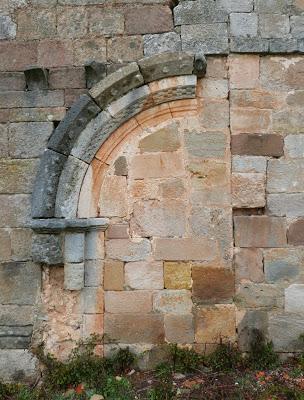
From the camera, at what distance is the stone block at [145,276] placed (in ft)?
12.8

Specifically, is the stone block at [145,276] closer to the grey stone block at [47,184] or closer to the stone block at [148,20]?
the grey stone block at [47,184]

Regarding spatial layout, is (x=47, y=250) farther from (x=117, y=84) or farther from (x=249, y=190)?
(x=249, y=190)

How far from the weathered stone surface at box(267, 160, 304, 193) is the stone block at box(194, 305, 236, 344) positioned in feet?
4.13

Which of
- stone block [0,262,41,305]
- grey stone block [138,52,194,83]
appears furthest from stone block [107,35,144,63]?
stone block [0,262,41,305]

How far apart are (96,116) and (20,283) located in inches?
69.0

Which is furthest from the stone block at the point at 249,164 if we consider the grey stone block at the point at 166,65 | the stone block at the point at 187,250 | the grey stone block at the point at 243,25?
the grey stone block at the point at 243,25

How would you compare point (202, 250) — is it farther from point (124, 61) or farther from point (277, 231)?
point (124, 61)

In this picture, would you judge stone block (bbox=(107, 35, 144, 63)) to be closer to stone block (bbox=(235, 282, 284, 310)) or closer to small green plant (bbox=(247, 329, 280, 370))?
stone block (bbox=(235, 282, 284, 310))

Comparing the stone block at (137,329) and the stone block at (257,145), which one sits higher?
the stone block at (257,145)

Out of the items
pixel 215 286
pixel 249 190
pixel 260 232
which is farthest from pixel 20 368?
pixel 249 190

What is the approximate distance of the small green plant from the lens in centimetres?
372

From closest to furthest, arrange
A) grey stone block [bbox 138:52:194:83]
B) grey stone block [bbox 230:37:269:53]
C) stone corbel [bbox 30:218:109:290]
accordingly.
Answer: stone corbel [bbox 30:218:109:290] → grey stone block [bbox 138:52:194:83] → grey stone block [bbox 230:37:269:53]

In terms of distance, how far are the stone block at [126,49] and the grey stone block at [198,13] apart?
43cm

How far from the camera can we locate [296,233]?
3.91m
